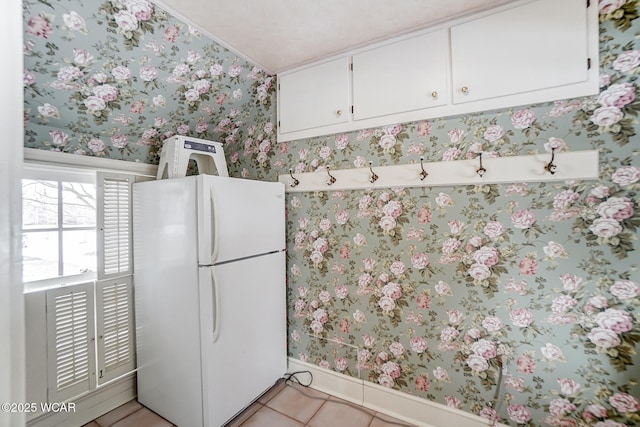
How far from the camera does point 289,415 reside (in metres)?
1.66

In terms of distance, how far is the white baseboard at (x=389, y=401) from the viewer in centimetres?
147


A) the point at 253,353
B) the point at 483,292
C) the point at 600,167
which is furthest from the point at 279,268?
the point at 600,167

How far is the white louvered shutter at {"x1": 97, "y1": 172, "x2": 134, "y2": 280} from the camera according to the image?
1692 millimetres

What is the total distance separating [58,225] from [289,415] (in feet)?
5.94

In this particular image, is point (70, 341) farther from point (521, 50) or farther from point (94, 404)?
point (521, 50)

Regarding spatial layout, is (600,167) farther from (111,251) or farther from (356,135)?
(111,251)

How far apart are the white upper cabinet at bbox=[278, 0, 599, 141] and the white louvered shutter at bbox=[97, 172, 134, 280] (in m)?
1.27

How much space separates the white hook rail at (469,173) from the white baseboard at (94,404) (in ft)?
5.96

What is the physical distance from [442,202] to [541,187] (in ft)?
1.44

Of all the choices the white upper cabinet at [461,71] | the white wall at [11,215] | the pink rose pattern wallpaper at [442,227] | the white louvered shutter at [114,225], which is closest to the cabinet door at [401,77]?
the white upper cabinet at [461,71]

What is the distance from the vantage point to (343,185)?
70.2 inches

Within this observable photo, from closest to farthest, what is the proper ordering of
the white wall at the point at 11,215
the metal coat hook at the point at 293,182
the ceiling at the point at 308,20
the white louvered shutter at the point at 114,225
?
the white wall at the point at 11,215 → the ceiling at the point at 308,20 → the white louvered shutter at the point at 114,225 → the metal coat hook at the point at 293,182

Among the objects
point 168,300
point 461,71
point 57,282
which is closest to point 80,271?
point 57,282

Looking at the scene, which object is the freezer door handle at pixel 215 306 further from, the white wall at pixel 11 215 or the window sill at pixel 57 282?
A: the window sill at pixel 57 282
